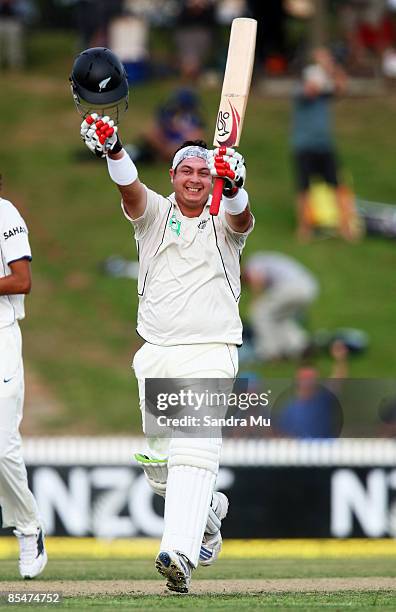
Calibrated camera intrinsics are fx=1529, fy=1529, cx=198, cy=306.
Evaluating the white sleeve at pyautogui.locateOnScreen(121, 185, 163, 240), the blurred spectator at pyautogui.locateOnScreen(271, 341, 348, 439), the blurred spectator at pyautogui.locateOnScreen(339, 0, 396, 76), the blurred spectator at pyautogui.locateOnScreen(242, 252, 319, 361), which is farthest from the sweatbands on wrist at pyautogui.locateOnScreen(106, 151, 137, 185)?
the blurred spectator at pyautogui.locateOnScreen(339, 0, 396, 76)

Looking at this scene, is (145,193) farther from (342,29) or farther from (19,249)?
(342,29)

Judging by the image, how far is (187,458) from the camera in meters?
6.82

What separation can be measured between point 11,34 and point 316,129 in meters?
10.0

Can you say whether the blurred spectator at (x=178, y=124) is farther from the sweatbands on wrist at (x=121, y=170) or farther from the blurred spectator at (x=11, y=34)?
the sweatbands on wrist at (x=121, y=170)

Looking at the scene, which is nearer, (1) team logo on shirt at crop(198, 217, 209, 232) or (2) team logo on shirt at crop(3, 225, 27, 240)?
(1) team logo on shirt at crop(198, 217, 209, 232)

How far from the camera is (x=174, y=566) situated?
652 centimetres

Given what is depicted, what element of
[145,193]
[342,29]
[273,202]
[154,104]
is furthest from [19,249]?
[342,29]

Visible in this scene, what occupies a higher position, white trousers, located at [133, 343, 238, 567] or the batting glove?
the batting glove

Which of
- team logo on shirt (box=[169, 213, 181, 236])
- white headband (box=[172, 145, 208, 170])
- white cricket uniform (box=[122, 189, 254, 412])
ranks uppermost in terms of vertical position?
white headband (box=[172, 145, 208, 170])

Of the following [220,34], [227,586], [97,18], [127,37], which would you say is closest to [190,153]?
[227,586]

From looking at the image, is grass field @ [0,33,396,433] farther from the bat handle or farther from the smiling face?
the bat handle

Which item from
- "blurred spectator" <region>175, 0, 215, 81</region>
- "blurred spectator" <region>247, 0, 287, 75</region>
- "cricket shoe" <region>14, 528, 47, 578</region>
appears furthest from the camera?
"blurred spectator" <region>175, 0, 215, 81</region>

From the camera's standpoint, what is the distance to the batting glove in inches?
265

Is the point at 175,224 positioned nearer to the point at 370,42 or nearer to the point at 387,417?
the point at 387,417
